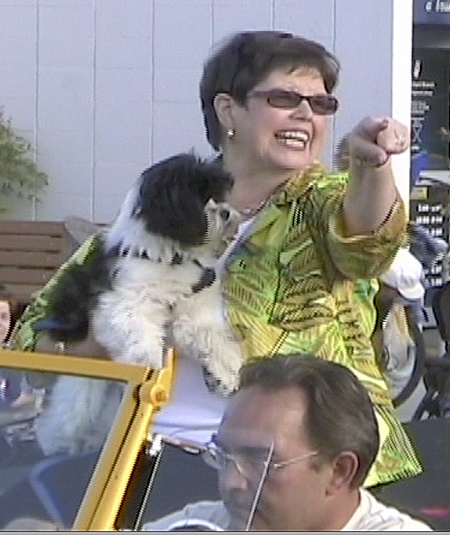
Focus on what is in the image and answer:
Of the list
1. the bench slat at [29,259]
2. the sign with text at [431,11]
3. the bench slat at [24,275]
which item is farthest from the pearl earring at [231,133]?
the sign with text at [431,11]

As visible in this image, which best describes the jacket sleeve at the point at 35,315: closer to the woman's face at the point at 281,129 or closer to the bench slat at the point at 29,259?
the woman's face at the point at 281,129

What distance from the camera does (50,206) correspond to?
30.6 ft

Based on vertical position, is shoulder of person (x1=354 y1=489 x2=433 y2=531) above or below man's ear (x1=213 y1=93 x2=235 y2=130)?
below

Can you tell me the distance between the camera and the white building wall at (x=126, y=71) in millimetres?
8844

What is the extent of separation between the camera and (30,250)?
8789 mm

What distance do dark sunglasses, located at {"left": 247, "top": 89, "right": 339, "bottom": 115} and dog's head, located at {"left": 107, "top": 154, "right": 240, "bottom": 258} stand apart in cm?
19

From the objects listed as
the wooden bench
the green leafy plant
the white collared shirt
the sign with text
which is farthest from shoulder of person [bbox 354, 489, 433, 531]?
the sign with text

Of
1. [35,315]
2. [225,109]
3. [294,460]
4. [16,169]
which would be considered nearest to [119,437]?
[294,460]

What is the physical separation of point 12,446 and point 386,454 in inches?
31.2

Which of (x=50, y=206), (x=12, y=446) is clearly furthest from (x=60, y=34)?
(x=12, y=446)

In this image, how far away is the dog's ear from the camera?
9.77 ft

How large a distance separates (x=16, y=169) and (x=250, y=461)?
22.8ft

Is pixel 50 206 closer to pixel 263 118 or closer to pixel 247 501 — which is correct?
pixel 263 118

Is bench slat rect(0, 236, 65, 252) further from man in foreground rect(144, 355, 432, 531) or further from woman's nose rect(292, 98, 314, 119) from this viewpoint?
man in foreground rect(144, 355, 432, 531)
